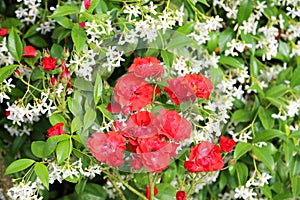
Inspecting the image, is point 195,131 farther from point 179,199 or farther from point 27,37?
point 27,37

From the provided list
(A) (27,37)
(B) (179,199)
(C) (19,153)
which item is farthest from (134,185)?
(A) (27,37)

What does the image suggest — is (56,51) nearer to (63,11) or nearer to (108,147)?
(63,11)

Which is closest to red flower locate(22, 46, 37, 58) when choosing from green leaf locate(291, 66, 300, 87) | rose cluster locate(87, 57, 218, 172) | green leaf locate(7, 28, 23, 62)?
green leaf locate(7, 28, 23, 62)

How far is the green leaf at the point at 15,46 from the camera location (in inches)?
68.1

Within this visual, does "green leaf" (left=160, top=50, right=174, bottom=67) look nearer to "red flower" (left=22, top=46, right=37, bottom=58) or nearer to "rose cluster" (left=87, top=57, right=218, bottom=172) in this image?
"rose cluster" (left=87, top=57, right=218, bottom=172)

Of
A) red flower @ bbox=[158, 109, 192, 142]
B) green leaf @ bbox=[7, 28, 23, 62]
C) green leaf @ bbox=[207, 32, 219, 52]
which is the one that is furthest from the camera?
green leaf @ bbox=[207, 32, 219, 52]

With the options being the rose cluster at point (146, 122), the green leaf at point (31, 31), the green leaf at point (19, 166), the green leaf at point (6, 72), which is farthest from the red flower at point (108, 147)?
the green leaf at point (31, 31)

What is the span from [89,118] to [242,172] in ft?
1.98

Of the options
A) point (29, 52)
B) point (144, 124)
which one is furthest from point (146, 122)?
point (29, 52)

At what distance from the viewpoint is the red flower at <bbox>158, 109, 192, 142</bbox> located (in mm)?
1391

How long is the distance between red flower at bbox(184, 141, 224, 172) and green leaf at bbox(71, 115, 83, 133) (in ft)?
0.90

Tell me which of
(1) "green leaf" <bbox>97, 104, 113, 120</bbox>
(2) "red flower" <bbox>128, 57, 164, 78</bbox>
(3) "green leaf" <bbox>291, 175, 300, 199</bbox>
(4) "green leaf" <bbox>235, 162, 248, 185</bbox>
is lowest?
(3) "green leaf" <bbox>291, 175, 300, 199</bbox>

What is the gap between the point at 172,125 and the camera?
139 cm

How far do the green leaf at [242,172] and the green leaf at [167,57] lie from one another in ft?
1.47
